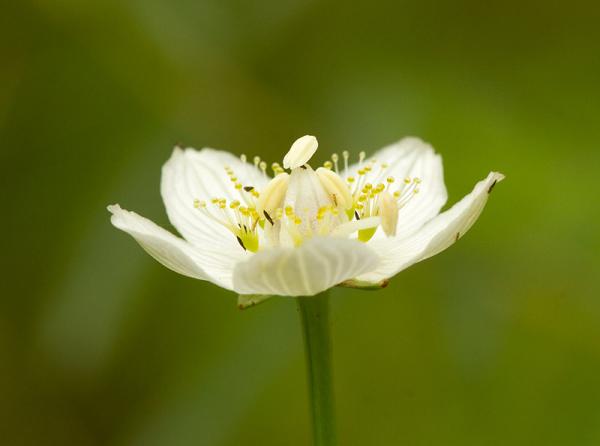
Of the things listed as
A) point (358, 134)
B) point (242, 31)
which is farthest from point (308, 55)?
point (358, 134)

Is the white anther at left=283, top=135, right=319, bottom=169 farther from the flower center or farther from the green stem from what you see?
the green stem

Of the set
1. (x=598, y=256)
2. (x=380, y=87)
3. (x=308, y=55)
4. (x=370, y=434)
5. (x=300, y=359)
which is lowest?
(x=370, y=434)

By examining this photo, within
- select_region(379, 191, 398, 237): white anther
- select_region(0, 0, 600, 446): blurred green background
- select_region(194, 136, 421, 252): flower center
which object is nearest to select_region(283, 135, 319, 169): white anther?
select_region(194, 136, 421, 252): flower center

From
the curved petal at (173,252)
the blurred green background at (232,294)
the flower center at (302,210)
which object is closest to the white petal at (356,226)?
the flower center at (302,210)

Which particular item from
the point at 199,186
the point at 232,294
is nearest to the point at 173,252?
the point at 199,186

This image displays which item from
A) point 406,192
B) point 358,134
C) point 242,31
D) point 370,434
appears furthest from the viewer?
point 242,31

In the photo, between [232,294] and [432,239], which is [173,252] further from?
[232,294]

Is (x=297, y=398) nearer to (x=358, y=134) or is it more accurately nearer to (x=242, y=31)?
(x=358, y=134)
